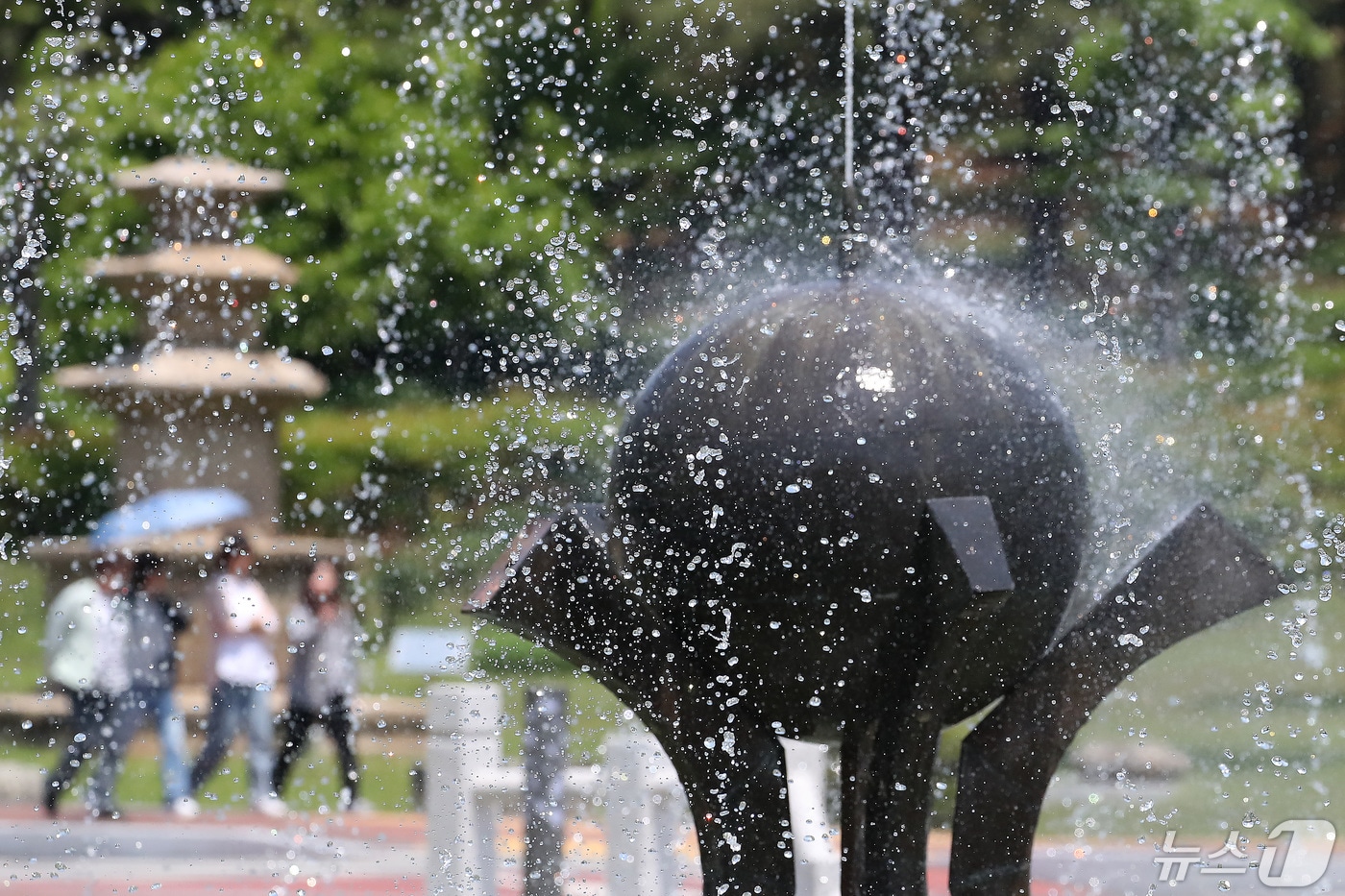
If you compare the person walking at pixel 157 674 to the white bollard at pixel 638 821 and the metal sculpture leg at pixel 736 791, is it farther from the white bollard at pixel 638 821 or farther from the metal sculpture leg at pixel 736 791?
the metal sculpture leg at pixel 736 791

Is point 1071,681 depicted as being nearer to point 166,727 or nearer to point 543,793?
point 543,793

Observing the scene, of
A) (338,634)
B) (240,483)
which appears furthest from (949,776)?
(240,483)

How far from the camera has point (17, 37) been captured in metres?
19.2

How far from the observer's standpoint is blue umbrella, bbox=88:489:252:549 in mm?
13195

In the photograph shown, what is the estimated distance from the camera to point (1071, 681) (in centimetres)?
426

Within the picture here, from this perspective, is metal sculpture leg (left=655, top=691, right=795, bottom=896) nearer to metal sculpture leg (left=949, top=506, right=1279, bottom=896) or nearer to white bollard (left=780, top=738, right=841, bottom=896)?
metal sculpture leg (left=949, top=506, right=1279, bottom=896)

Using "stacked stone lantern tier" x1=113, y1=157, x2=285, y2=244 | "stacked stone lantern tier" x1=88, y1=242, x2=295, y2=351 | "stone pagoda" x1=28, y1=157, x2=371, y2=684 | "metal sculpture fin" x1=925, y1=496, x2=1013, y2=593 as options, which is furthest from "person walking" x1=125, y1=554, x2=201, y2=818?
"metal sculpture fin" x1=925, y1=496, x2=1013, y2=593

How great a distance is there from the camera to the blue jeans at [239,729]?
9945 mm

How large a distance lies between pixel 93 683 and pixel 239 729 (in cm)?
89

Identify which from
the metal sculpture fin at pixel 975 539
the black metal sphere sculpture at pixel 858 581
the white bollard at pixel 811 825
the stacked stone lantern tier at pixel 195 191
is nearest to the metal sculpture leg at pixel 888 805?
the black metal sphere sculpture at pixel 858 581

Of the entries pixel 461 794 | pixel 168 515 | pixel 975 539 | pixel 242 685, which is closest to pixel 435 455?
pixel 168 515

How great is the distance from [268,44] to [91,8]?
10.1ft

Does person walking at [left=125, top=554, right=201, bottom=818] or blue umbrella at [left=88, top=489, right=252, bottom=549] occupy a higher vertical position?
blue umbrella at [left=88, top=489, right=252, bottom=549]

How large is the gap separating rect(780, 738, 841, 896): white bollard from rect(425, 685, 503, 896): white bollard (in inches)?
38.4
